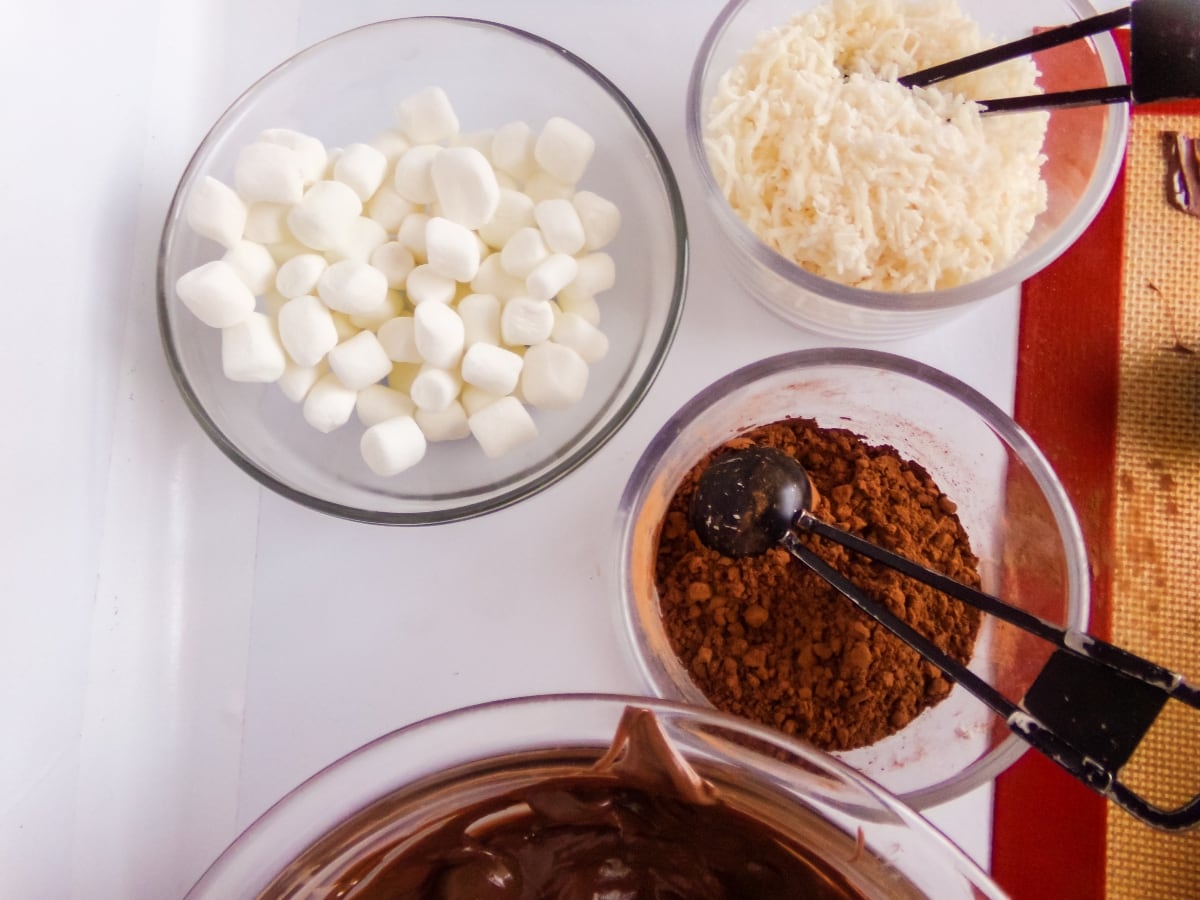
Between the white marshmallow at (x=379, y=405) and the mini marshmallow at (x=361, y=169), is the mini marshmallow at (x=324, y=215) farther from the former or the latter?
the white marshmallow at (x=379, y=405)

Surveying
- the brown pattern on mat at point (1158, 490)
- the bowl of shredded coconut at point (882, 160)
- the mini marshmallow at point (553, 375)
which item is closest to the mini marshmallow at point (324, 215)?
the mini marshmallow at point (553, 375)

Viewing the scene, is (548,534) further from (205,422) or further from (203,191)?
(203,191)

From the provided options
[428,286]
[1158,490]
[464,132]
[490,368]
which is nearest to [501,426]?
[490,368]

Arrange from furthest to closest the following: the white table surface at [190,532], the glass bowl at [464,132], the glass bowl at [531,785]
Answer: the glass bowl at [464,132]
the white table surface at [190,532]
the glass bowl at [531,785]

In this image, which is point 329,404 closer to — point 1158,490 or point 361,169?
point 361,169

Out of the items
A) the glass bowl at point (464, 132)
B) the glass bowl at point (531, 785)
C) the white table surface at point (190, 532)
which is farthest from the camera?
the glass bowl at point (464, 132)

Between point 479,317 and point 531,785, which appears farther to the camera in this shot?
point 479,317

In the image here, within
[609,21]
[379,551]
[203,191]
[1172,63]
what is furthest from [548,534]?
[1172,63]
